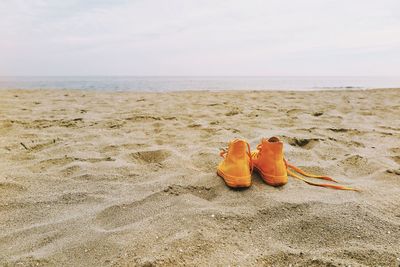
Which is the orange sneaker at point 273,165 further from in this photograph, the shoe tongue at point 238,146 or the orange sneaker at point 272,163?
the shoe tongue at point 238,146

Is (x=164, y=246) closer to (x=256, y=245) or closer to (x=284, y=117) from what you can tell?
(x=256, y=245)

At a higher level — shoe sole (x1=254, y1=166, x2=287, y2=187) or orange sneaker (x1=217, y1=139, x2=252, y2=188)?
orange sneaker (x1=217, y1=139, x2=252, y2=188)

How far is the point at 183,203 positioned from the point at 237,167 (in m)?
0.49

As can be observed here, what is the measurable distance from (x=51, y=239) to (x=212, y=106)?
4751 mm

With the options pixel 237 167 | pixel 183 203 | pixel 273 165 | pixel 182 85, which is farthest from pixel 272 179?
pixel 182 85

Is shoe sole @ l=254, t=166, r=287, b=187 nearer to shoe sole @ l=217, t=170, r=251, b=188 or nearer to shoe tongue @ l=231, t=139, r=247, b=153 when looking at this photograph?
shoe sole @ l=217, t=170, r=251, b=188

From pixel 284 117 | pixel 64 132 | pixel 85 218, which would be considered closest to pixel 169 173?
pixel 85 218

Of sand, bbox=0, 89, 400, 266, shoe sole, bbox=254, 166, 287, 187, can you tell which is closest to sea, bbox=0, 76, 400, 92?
sand, bbox=0, 89, 400, 266

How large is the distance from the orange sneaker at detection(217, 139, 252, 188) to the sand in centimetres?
6

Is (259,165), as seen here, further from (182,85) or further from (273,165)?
(182,85)

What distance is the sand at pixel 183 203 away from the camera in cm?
148

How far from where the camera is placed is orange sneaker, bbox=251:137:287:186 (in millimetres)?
2229

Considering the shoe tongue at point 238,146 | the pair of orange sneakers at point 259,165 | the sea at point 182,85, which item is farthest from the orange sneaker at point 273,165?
the sea at point 182,85

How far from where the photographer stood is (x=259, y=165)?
92.0 inches
